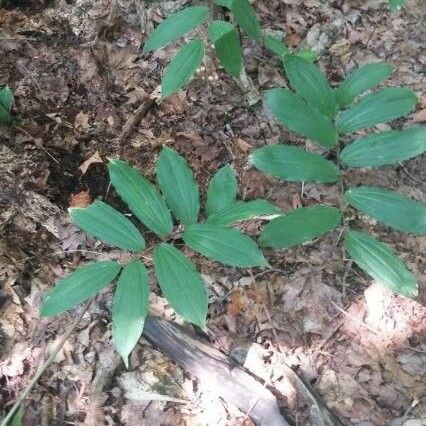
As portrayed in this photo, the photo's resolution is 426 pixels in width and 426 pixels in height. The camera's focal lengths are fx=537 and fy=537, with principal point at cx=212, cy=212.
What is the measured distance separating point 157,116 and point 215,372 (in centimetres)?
107

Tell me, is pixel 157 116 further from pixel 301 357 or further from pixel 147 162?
pixel 301 357

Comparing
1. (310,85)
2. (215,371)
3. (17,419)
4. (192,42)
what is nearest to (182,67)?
(192,42)

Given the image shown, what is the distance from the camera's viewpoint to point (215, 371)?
5.69ft

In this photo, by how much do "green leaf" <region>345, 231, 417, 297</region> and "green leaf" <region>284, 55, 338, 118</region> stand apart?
Answer: 1.33 feet

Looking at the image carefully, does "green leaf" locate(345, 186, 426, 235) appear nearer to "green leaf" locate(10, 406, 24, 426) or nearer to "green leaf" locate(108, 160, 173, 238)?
"green leaf" locate(108, 160, 173, 238)

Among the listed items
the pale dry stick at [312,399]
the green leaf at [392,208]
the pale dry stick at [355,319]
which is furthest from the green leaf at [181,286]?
the pale dry stick at [355,319]

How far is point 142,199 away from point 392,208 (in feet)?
2.22

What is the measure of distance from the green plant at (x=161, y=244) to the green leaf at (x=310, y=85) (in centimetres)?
35

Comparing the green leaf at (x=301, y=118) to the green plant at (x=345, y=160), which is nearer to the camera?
the green plant at (x=345, y=160)

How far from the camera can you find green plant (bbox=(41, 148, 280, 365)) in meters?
1.29

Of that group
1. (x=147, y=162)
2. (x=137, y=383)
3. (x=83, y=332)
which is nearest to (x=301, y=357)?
(x=137, y=383)

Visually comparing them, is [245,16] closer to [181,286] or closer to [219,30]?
[219,30]

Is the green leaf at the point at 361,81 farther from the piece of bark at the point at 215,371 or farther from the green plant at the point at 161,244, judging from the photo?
the piece of bark at the point at 215,371

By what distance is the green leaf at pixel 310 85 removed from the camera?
162cm
